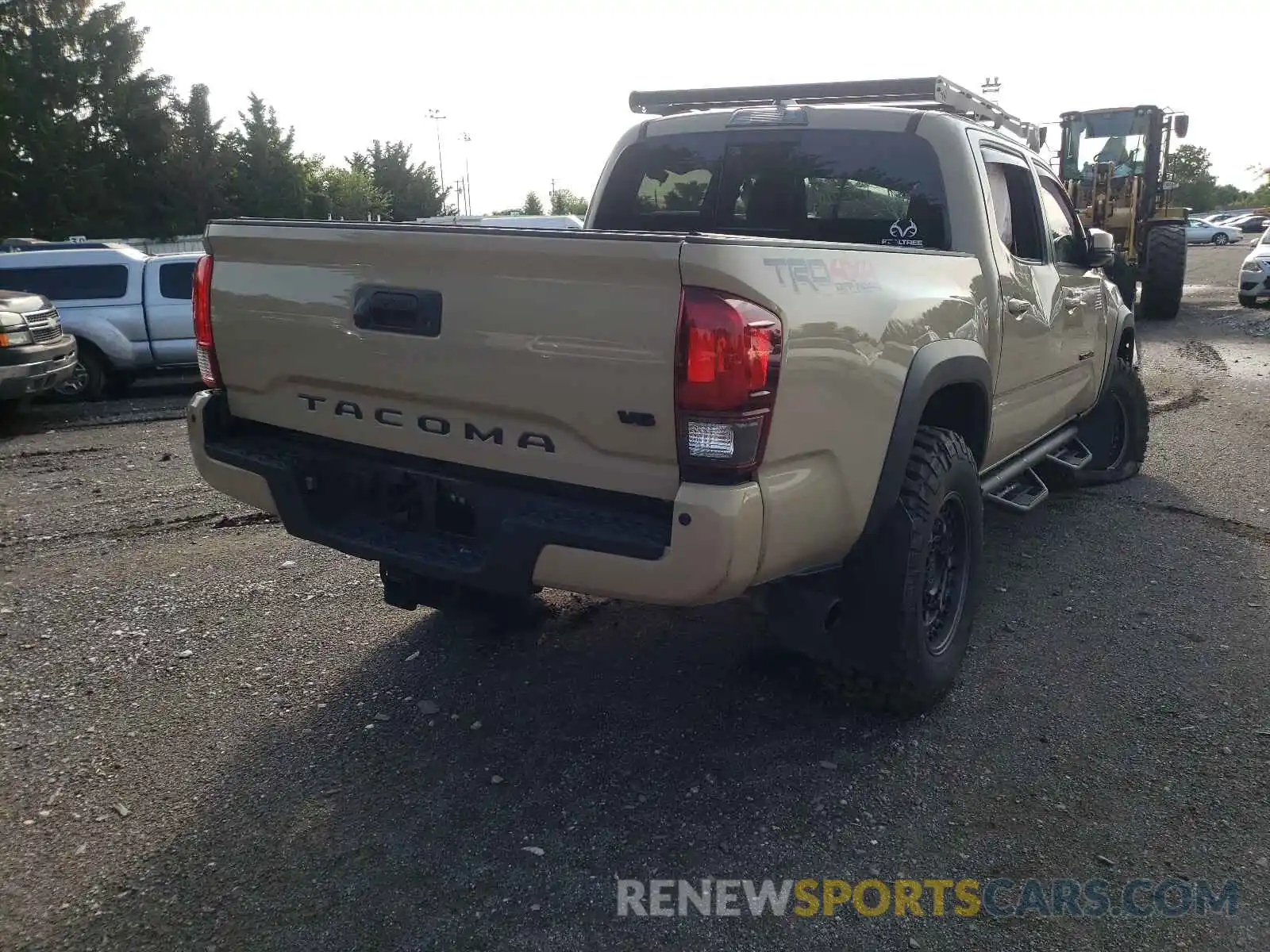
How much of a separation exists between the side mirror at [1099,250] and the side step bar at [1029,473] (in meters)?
0.95

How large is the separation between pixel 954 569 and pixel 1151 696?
83 cm

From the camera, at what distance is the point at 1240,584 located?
466 centimetres

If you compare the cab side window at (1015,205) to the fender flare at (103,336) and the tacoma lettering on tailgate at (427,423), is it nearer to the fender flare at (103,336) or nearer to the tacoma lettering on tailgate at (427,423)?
the tacoma lettering on tailgate at (427,423)

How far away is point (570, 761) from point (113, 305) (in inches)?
405

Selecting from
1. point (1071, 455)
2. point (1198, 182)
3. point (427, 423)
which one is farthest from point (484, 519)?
point (1198, 182)

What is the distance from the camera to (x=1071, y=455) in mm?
5730

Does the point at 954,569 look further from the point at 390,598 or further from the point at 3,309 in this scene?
the point at 3,309

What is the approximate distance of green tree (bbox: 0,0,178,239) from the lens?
3756 cm

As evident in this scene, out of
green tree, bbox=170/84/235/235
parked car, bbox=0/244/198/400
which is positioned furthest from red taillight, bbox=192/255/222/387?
green tree, bbox=170/84/235/235

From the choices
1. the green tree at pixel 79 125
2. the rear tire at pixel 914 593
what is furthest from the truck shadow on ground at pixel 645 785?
the green tree at pixel 79 125

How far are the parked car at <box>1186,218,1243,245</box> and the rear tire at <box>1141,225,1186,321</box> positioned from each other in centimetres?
3855

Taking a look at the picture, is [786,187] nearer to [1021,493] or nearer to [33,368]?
[1021,493]

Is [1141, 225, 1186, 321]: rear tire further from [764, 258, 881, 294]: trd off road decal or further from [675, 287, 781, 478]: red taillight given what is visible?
[675, 287, 781, 478]: red taillight

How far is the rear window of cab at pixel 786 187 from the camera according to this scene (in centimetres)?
397
